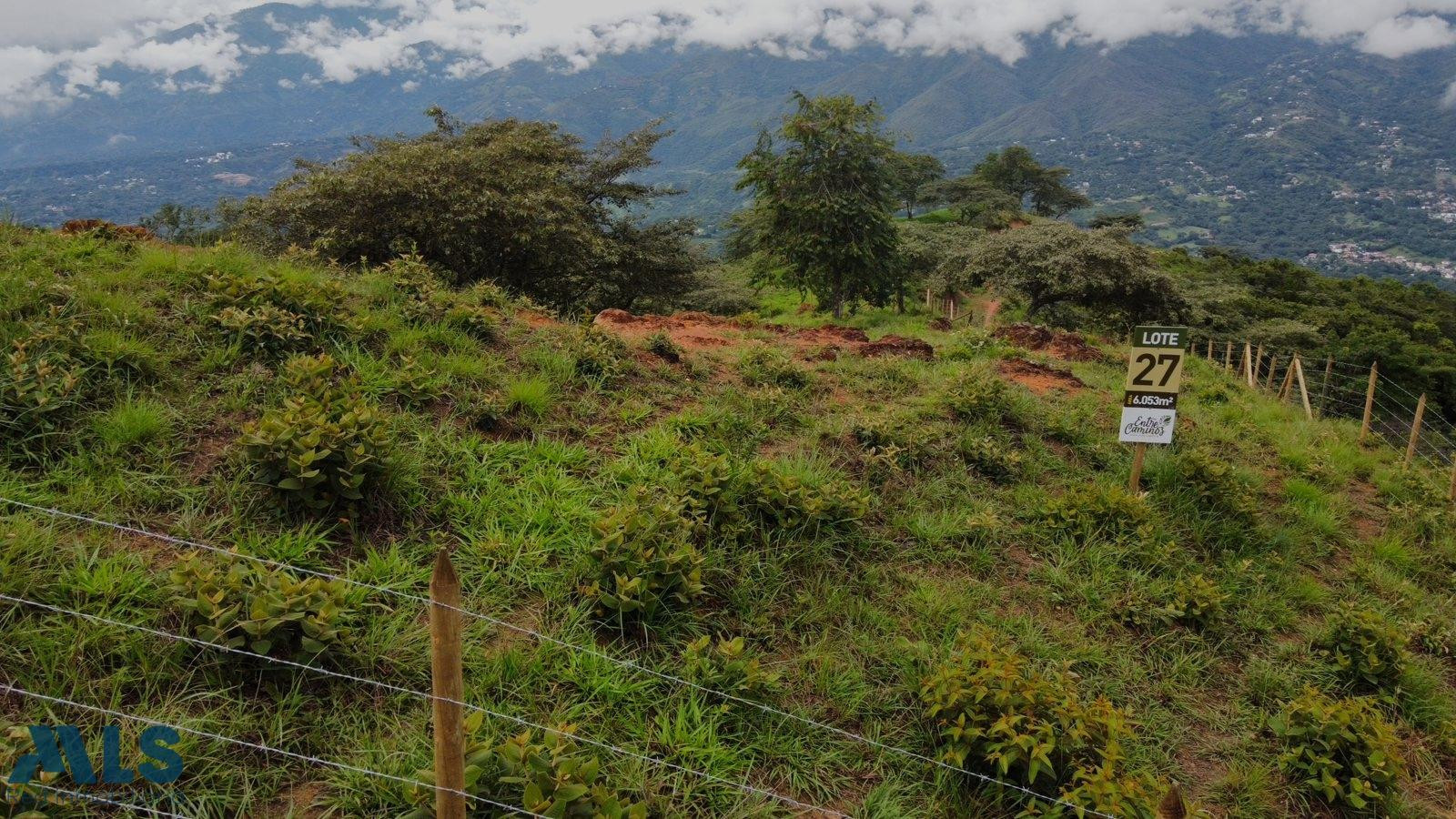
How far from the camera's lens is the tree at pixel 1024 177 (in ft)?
182

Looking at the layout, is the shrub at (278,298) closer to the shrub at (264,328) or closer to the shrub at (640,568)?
the shrub at (264,328)

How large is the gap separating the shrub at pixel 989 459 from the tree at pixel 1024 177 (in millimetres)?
53798

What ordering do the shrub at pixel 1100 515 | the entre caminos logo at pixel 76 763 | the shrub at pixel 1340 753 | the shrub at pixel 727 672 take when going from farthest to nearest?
1. the shrub at pixel 1100 515
2. the shrub at pixel 1340 753
3. the shrub at pixel 727 672
4. the entre caminos logo at pixel 76 763

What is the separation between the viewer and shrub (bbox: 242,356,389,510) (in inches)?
144

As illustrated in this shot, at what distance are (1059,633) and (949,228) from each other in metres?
35.3

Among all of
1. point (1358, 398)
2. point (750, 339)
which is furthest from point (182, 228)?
point (1358, 398)

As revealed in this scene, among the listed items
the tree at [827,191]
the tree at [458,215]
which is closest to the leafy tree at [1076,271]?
the tree at [827,191]

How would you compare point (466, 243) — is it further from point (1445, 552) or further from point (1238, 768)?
point (1445, 552)

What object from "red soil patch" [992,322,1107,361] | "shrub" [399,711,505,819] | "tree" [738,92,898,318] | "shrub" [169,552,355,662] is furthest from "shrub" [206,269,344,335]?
"tree" [738,92,898,318]

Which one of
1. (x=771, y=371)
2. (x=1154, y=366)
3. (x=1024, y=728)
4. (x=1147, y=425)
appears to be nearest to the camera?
(x=1024, y=728)

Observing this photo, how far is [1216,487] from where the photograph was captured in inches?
250

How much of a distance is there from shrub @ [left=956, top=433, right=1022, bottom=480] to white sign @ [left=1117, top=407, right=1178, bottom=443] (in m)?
0.89

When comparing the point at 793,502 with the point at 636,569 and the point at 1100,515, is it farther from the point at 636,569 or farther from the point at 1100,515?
the point at 1100,515

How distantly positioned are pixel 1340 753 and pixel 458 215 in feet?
37.0
